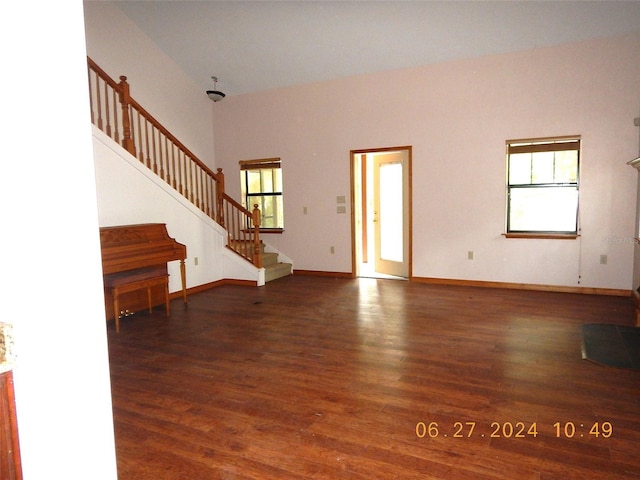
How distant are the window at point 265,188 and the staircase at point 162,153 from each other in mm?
398

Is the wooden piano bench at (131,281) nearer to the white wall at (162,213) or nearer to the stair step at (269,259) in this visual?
the white wall at (162,213)

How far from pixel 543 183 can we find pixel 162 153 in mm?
5378

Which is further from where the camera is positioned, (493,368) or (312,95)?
(312,95)

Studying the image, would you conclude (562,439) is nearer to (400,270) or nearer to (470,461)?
(470,461)

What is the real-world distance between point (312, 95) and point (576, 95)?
3.73m

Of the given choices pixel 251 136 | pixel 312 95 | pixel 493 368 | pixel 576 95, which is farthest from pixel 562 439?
pixel 251 136

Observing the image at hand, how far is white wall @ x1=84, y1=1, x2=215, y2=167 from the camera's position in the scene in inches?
232

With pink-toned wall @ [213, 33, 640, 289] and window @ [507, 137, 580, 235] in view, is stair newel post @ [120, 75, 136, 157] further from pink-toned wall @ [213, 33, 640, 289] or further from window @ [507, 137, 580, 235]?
window @ [507, 137, 580, 235]

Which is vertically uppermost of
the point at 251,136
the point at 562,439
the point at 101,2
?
the point at 101,2

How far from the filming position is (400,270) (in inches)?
266

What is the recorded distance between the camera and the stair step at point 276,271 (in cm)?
662

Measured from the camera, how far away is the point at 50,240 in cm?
96


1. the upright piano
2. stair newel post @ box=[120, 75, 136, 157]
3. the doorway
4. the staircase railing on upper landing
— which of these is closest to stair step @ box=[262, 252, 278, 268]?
the staircase railing on upper landing

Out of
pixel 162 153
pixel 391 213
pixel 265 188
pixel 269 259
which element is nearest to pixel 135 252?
pixel 162 153
